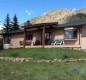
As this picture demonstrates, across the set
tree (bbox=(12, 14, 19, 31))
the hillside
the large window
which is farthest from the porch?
the hillside

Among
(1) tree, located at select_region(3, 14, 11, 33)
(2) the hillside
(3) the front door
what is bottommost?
(3) the front door

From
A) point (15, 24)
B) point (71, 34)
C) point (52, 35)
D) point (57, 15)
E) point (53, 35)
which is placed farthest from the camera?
point (57, 15)

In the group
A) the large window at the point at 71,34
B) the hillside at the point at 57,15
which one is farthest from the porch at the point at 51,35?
the hillside at the point at 57,15

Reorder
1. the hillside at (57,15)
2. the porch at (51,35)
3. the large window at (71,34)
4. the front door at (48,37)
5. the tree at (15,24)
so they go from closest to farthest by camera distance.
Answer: the porch at (51,35) → the large window at (71,34) → the front door at (48,37) → the tree at (15,24) → the hillside at (57,15)

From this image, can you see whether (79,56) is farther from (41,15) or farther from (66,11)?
(41,15)

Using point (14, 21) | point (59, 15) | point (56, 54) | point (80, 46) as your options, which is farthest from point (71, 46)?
point (59, 15)

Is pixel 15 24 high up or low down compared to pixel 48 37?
up

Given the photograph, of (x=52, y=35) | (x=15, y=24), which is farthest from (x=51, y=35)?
(x=15, y=24)

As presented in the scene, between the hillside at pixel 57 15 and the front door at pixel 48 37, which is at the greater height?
the hillside at pixel 57 15

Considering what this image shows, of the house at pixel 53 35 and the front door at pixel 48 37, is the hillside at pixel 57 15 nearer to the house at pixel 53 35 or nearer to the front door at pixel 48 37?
the house at pixel 53 35

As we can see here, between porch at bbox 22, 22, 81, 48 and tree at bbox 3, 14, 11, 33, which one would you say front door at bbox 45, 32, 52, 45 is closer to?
porch at bbox 22, 22, 81, 48

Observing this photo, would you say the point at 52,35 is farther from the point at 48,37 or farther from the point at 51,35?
the point at 48,37

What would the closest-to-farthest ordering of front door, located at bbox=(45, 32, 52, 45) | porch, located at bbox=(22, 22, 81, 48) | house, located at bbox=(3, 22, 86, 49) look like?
house, located at bbox=(3, 22, 86, 49) → porch, located at bbox=(22, 22, 81, 48) → front door, located at bbox=(45, 32, 52, 45)

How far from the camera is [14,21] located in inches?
2625
